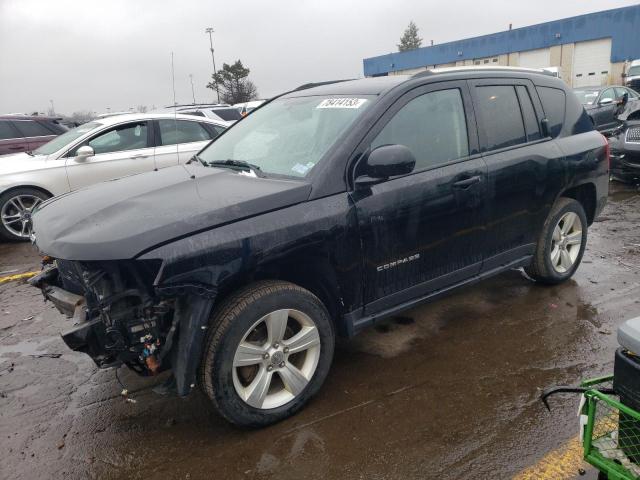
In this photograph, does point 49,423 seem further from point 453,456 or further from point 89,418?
point 453,456

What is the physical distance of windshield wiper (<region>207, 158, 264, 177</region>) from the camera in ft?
10.8

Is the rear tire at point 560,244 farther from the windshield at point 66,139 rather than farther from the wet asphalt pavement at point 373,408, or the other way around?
the windshield at point 66,139

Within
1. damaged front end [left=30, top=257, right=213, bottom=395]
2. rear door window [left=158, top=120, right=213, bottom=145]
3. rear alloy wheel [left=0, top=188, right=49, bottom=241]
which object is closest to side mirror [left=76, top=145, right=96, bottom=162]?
Answer: rear alloy wheel [left=0, top=188, right=49, bottom=241]

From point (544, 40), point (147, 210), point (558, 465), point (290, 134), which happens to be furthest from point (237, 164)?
point (544, 40)

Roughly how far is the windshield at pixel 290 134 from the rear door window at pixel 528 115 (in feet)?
5.08

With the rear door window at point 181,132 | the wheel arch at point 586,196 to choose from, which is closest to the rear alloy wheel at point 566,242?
the wheel arch at point 586,196

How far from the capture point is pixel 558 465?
2.48 metres

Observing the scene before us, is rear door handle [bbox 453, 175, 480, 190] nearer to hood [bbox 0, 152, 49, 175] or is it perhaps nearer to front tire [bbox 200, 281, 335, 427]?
front tire [bbox 200, 281, 335, 427]

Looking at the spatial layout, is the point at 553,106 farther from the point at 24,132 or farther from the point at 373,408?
the point at 24,132

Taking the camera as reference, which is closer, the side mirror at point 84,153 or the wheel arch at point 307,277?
the wheel arch at point 307,277

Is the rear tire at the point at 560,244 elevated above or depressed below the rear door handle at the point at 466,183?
below

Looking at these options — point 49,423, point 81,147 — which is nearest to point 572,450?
point 49,423

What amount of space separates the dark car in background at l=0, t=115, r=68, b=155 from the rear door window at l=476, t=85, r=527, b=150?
10711 millimetres

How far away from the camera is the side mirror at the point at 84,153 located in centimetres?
703
